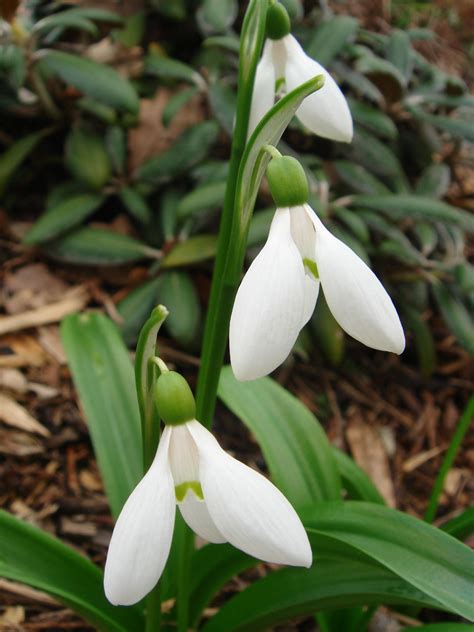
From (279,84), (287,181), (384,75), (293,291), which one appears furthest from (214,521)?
(384,75)

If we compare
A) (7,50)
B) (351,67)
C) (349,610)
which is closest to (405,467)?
(349,610)

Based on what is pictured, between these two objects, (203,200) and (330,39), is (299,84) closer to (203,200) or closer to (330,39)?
(203,200)

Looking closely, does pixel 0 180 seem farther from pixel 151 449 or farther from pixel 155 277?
pixel 151 449

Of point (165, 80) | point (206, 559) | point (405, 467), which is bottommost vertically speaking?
point (405, 467)

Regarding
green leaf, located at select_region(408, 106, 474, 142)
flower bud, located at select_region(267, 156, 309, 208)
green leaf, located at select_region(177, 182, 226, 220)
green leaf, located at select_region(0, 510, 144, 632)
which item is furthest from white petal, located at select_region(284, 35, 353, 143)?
green leaf, located at select_region(408, 106, 474, 142)

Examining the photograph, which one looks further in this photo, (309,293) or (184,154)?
(184,154)

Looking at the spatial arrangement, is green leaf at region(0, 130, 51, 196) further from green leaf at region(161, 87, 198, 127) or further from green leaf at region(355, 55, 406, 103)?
green leaf at region(355, 55, 406, 103)
